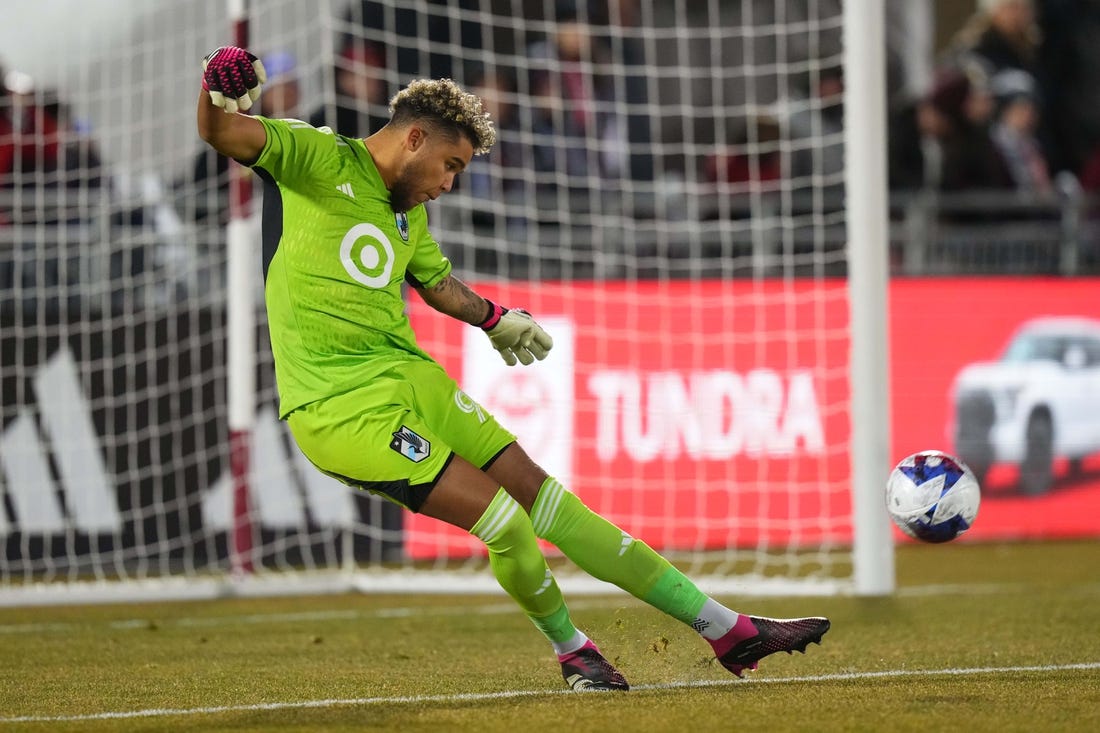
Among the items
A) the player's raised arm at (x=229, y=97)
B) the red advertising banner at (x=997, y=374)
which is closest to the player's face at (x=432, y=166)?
the player's raised arm at (x=229, y=97)

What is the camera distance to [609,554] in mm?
5062

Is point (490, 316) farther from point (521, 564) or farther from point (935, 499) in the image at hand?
point (935, 499)

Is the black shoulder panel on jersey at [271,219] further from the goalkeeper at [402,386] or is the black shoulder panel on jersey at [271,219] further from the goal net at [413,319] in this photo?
the goal net at [413,319]

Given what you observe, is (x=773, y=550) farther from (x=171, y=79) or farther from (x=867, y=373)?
(x=171, y=79)

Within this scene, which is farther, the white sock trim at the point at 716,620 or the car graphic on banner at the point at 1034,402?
the car graphic on banner at the point at 1034,402

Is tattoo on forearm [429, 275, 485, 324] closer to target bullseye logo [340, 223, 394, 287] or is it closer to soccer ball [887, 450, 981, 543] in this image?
target bullseye logo [340, 223, 394, 287]

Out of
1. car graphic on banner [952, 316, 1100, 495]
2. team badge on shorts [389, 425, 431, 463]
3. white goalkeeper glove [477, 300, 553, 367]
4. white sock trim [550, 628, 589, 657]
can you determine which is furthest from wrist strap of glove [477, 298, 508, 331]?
car graphic on banner [952, 316, 1100, 495]

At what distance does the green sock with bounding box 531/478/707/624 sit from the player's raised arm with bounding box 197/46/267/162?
145 cm

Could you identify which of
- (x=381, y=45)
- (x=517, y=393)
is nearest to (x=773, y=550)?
(x=517, y=393)

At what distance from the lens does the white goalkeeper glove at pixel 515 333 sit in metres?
5.47

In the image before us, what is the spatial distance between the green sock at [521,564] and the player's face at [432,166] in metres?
0.98

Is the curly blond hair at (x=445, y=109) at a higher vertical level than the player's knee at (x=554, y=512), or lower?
higher

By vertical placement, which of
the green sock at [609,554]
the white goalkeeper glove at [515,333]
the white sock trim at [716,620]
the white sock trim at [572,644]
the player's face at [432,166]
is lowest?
the white sock trim at [572,644]

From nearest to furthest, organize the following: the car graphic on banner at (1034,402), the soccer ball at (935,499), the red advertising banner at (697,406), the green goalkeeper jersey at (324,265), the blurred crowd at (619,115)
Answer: the green goalkeeper jersey at (324,265)
the soccer ball at (935,499)
the blurred crowd at (619,115)
the red advertising banner at (697,406)
the car graphic on banner at (1034,402)
